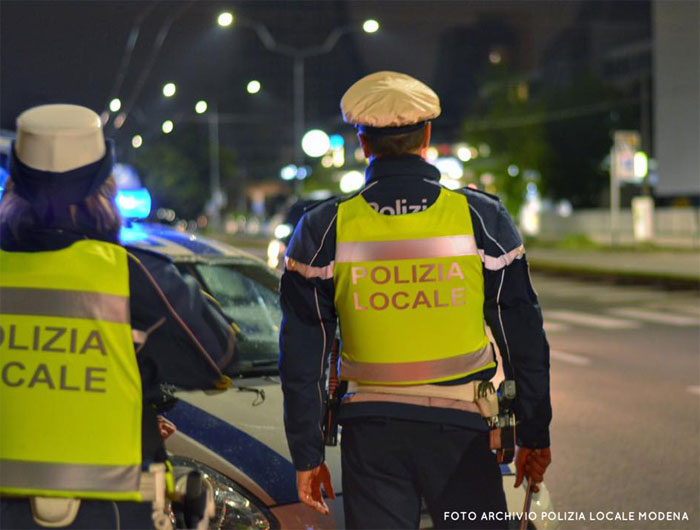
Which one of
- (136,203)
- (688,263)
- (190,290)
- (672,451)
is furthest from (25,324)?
(688,263)

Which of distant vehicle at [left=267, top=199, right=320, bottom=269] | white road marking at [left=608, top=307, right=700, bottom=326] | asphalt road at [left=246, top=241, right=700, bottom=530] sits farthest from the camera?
white road marking at [left=608, top=307, right=700, bottom=326]

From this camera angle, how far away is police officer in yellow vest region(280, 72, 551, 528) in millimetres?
2766

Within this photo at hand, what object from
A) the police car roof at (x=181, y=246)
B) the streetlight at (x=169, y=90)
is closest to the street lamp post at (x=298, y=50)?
the streetlight at (x=169, y=90)

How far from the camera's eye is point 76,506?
227cm

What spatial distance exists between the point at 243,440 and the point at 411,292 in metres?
1.08

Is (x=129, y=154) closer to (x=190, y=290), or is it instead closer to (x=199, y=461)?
(x=199, y=461)

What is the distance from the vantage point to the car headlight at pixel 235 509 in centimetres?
329

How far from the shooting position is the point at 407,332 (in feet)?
9.27

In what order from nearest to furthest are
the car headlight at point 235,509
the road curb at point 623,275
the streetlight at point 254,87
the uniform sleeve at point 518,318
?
the uniform sleeve at point 518,318 → the car headlight at point 235,509 → the streetlight at point 254,87 → the road curb at point 623,275

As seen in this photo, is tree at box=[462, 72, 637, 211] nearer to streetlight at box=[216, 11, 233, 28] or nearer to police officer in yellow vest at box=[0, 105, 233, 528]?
streetlight at box=[216, 11, 233, 28]

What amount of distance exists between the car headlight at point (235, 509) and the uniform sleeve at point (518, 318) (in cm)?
95

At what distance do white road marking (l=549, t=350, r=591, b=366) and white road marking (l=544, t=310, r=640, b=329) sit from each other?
9.92 feet

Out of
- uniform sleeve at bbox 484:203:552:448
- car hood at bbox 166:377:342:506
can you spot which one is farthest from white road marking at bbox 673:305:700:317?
uniform sleeve at bbox 484:203:552:448

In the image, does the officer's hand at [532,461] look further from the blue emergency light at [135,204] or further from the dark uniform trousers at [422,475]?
the blue emergency light at [135,204]
